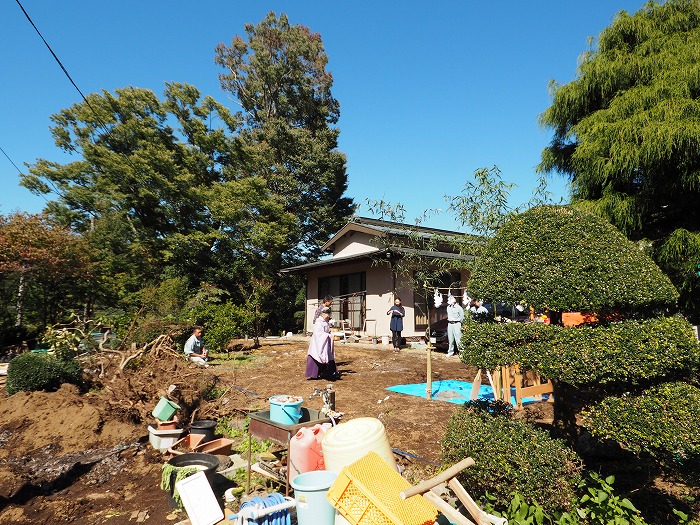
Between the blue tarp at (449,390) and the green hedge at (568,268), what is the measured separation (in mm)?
4245

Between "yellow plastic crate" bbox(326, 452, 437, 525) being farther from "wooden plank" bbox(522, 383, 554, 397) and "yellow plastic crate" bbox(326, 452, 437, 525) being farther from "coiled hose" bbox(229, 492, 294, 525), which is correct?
"wooden plank" bbox(522, 383, 554, 397)

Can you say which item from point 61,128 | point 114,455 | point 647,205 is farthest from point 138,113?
point 647,205

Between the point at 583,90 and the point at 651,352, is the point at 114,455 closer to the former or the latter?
the point at 651,352

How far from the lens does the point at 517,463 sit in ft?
10.1

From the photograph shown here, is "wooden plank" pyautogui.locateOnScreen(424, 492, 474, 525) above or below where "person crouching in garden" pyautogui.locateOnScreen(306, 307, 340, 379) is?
below

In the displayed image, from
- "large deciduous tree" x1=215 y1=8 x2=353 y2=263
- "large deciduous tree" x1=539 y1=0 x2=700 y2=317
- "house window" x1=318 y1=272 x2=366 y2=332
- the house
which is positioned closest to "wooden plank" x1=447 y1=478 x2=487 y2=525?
"large deciduous tree" x1=539 y1=0 x2=700 y2=317

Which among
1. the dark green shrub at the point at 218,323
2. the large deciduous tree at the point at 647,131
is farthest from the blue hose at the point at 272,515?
the dark green shrub at the point at 218,323

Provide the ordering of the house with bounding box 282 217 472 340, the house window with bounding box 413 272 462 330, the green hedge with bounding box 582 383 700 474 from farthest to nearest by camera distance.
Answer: the house window with bounding box 413 272 462 330 → the house with bounding box 282 217 472 340 → the green hedge with bounding box 582 383 700 474

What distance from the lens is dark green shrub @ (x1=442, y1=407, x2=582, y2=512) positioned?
118 inches

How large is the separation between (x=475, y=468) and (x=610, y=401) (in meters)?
1.16

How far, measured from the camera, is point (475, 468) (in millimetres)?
3252

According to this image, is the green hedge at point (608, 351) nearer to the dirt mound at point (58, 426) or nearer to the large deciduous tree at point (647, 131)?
the large deciduous tree at point (647, 131)

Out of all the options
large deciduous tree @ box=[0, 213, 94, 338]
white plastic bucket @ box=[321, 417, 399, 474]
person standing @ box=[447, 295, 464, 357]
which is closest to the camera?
white plastic bucket @ box=[321, 417, 399, 474]

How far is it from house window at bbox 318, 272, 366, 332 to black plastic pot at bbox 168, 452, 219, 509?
45.9ft
